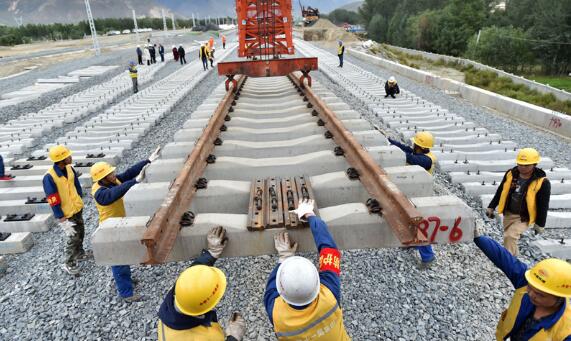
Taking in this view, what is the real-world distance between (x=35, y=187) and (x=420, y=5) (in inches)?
3838

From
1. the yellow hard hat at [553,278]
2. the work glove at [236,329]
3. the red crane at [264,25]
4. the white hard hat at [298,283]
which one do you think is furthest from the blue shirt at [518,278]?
the red crane at [264,25]

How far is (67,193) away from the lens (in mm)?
4109

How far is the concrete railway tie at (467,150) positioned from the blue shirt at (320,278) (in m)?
2.80

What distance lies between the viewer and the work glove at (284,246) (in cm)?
256

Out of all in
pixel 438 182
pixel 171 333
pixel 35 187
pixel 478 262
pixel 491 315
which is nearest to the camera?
pixel 171 333

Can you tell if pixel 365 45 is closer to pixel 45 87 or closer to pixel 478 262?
pixel 45 87

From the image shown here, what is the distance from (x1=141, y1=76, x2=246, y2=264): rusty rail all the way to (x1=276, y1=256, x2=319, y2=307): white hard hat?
0.95 meters

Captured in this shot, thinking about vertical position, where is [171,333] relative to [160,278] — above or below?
above

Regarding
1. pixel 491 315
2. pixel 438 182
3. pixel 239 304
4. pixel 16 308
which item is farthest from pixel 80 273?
pixel 438 182

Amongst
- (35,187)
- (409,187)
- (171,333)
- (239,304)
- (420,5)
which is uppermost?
(420,5)

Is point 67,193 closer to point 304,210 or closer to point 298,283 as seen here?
point 304,210

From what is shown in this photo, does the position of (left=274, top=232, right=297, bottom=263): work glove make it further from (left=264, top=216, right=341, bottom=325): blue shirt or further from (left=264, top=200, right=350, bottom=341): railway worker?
(left=264, top=200, right=350, bottom=341): railway worker

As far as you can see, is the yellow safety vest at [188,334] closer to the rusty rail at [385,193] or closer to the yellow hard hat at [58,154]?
the rusty rail at [385,193]

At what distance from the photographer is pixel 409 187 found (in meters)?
3.40
